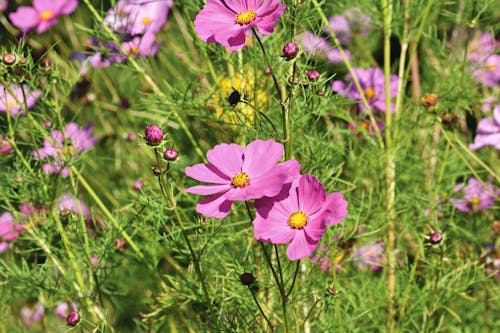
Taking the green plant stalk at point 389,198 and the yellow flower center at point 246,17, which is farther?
the green plant stalk at point 389,198

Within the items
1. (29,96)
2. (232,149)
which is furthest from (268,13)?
(29,96)

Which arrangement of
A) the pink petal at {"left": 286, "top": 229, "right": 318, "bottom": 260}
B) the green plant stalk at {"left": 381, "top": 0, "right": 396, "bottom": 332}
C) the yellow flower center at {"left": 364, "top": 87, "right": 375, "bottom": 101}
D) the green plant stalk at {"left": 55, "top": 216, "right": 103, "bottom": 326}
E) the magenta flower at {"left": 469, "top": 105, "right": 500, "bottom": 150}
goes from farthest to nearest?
the yellow flower center at {"left": 364, "top": 87, "right": 375, "bottom": 101}
the magenta flower at {"left": 469, "top": 105, "right": 500, "bottom": 150}
the green plant stalk at {"left": 381, "top": 0, "right": 396, "bottom": 332}
the green plant stalk at {"left": 55, "top": 216, "right": 103, "bottom": 326}
the pink petal at {"left": 286, "top": 229, "right": 318, "bottom": 260}

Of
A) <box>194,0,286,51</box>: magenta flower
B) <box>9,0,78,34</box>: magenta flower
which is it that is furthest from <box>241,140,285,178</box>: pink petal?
<box>9,0,78,34</box>: magenta flower

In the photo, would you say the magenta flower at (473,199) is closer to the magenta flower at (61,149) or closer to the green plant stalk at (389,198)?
the green plant stalk at (389,198)

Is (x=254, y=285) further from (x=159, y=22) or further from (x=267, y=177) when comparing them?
(x=159, y=22)

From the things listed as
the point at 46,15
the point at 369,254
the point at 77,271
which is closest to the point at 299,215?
the point at 77,271

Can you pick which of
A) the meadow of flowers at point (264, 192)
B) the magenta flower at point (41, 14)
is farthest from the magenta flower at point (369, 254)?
the magenta flower at point (41, 14)

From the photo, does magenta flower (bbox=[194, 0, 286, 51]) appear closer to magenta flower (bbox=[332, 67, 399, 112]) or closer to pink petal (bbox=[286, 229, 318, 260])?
pink petal (bbox=[286, 229, 318, 260])
